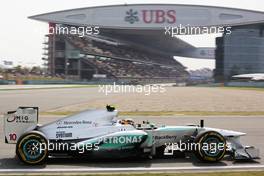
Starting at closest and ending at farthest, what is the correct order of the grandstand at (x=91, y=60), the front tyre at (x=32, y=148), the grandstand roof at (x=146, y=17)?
the front tyre at (x=32, y=148) → the grandstand at (x=91, y=60) → the grandstand roof at (x=146, y=17)

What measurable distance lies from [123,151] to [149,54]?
489 ft

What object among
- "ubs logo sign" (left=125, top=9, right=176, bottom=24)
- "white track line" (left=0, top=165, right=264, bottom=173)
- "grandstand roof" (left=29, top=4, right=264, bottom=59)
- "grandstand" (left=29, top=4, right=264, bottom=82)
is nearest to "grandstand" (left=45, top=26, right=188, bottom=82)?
"grandstand" (left=29, top=4, right=264, bottom=82)

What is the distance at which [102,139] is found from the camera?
7250mm

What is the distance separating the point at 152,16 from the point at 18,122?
118599 mm

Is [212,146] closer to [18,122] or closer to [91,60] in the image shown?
[18,122]

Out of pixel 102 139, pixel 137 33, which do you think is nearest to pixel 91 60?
pixel 137 33

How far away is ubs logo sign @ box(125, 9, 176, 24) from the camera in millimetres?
120562

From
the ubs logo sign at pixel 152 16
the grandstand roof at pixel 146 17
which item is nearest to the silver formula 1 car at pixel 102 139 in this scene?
the grandstand roof at pixel 146 17

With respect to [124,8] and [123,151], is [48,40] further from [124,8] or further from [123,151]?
[123,151]

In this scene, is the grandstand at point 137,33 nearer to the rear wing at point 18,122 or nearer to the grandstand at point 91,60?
the grandstand at point 91,60

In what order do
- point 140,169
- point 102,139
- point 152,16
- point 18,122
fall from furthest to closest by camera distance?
point 152,16, point 18,122, point 102,139, point 140,169

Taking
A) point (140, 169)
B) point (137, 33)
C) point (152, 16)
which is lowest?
point (140, 169)

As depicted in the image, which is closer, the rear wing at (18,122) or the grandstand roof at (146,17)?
the rear wing at (18,122)

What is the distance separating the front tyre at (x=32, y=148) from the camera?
7.06m
